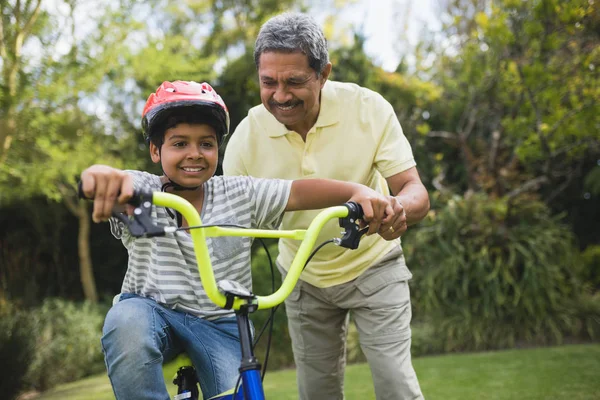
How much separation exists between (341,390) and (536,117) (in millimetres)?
4878

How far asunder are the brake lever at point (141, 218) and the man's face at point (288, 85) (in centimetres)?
133

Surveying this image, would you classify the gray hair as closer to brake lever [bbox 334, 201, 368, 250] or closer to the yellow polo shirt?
the yellow polo shirt

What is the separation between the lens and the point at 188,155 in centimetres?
241

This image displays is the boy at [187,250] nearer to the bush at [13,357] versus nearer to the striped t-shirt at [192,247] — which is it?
the striped t-shirt at [192,247]

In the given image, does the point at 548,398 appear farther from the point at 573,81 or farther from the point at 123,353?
the point at 123,353

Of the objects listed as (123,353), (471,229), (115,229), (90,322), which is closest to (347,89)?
(115,229)

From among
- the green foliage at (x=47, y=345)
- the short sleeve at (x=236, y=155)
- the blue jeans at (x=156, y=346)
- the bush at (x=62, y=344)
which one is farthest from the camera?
the bush at (x=62, y=344)

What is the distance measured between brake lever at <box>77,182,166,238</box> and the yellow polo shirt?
61.1 inches

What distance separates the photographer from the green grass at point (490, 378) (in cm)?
566

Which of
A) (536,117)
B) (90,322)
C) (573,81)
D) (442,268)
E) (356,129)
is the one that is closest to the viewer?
(356,129)

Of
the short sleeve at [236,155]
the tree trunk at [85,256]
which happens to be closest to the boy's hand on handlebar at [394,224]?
the short sleeve at [236,155]

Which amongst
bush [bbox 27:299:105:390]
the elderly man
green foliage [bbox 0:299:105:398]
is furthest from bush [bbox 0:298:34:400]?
the elderly man

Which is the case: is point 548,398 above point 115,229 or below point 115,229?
below

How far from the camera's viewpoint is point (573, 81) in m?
6.96
